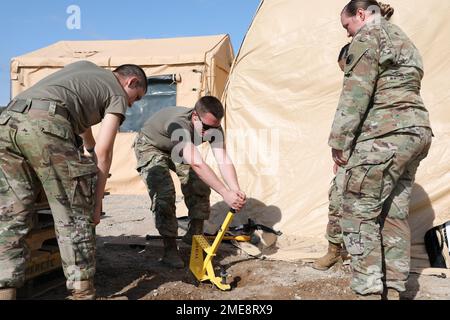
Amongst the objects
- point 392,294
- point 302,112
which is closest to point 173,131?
point 302,112

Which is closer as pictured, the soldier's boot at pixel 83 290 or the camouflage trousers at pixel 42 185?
the camouflage trousers at pixel 42 185

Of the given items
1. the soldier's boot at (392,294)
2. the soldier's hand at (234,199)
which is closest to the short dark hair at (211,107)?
the soldier's hand at (234,199)

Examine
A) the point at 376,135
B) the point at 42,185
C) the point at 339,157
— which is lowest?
the point at 42,185

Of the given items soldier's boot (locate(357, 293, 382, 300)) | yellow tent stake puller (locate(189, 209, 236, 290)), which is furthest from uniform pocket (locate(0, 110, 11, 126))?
soldier's boot (locate(357, 293, 382, 300))

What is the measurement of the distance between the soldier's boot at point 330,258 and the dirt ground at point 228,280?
0.05 metres

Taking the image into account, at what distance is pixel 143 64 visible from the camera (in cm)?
773

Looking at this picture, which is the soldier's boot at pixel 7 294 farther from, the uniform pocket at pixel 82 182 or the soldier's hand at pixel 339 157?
the soldier's hand at pixel 339 157

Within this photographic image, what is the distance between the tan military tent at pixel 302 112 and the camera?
4.07 meters

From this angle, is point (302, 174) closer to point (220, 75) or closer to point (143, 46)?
point (220, 75)

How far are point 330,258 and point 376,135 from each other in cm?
130

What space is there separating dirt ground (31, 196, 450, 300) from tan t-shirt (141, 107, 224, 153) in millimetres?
994

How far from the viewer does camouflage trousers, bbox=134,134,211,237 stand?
3668 millimetres

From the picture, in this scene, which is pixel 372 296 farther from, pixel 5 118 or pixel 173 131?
pixel 5 118

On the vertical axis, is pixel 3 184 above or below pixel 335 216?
above
